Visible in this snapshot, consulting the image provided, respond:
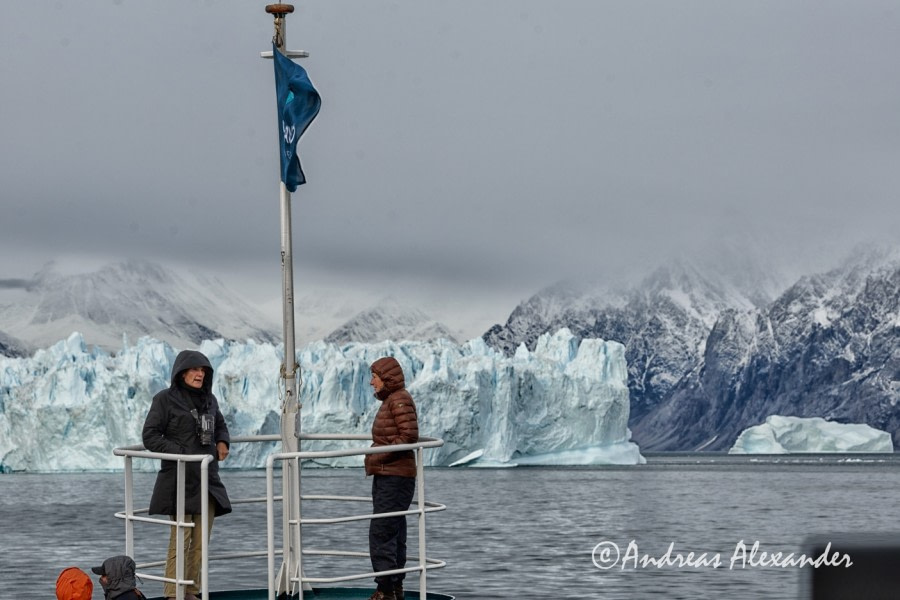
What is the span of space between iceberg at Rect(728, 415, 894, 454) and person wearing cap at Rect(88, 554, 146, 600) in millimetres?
126892

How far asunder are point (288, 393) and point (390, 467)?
0.82 metres

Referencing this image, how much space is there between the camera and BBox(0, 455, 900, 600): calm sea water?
24.7 meters

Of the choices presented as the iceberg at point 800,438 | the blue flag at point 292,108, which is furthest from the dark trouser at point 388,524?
the iceberg at point 800,438

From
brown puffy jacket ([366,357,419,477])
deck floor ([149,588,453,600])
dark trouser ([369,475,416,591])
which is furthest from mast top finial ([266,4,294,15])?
deck floor ([149,588,453,600])

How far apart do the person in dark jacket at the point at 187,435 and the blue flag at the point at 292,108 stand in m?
1.60

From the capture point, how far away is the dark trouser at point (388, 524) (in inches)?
302

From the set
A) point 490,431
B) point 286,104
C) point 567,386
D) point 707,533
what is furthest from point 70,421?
point 286,104

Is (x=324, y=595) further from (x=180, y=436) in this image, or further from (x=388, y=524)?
(x=180, y=436)

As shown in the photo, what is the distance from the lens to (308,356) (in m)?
79.6

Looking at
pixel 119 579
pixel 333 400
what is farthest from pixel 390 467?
pixel 333 400

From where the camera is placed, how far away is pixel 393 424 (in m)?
7.47

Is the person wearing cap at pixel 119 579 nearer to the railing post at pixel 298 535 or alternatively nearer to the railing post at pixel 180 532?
the railing post at pixel 180 532

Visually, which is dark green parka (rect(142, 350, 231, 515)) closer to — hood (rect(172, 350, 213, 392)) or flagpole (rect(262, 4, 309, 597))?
hood (rect(172, 350, 213, 392))

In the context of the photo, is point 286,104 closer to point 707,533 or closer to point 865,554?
point 865,554
